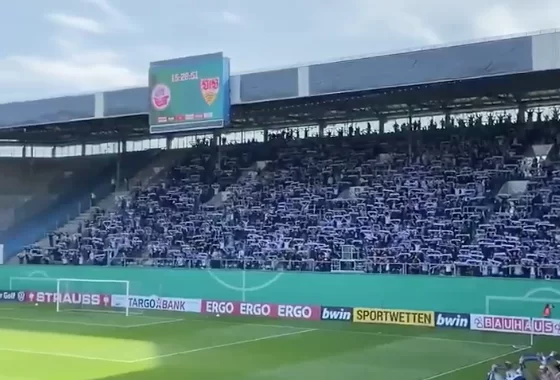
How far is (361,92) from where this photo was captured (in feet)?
113

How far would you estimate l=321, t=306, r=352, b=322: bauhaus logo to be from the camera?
103ft

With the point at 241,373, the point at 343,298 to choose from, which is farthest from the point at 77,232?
the point at 241,373

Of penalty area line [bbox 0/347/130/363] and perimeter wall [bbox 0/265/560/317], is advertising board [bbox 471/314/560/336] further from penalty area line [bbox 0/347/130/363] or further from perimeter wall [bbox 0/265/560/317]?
penalty area line [bbox 0/347/130/363]

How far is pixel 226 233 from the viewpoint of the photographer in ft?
128

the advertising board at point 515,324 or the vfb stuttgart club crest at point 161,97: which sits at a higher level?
the vfb stuttgart club crest at point 161,97

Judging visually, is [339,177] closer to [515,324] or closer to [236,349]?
[515,324]

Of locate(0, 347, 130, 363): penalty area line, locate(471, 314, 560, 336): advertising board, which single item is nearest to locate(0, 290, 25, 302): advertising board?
locate(0, 347, 130, 363): penalty area line

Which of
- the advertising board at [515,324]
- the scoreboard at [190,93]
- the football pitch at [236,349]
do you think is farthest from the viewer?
the scoreboard at [190,93]

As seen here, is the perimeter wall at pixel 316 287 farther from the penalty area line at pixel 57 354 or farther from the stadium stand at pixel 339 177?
the penalty area line at pixel 57 354

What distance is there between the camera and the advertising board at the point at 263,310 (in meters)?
32.1

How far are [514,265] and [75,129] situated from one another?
1053 inches

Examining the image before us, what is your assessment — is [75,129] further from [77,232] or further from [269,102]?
[269,102]

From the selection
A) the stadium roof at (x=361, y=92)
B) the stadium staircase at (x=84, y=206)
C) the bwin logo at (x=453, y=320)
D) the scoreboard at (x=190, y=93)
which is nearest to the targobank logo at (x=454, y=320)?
the bwin logo at (x=453, y=320)

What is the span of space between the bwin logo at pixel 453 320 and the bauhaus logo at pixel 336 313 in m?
3.57
